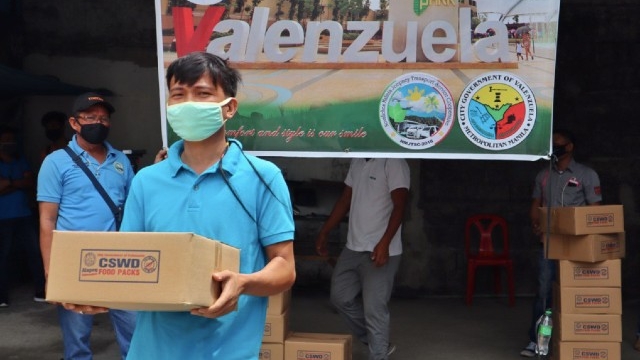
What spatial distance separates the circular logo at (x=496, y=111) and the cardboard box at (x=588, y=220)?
120 cm

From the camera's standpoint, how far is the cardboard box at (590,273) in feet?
19.1

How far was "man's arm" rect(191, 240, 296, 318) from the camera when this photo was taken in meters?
2.23

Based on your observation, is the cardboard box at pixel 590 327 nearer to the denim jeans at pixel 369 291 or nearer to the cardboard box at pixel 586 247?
the cardboard box at pixel 586 247

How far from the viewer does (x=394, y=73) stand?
4.68 metres

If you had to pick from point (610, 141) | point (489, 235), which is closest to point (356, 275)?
point (489, 235)

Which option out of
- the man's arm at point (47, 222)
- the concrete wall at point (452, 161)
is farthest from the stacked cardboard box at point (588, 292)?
the man's arm at point (47, 222)

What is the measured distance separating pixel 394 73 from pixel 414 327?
11.2 ft

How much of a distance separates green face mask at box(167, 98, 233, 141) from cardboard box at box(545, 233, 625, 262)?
3.64 metres

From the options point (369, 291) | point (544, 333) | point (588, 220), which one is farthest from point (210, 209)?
point (588, 220)

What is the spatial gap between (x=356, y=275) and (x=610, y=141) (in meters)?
3.45

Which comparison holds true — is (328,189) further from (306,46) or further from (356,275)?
(306,46)

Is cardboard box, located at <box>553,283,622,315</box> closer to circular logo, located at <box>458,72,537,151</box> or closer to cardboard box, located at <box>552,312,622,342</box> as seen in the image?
cardboard box, located at <box>552,312,622,342</box>

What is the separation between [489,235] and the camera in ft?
27.4

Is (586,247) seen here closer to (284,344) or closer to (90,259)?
(284,344)
